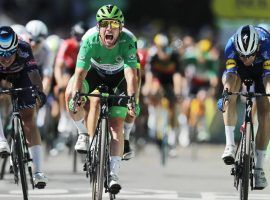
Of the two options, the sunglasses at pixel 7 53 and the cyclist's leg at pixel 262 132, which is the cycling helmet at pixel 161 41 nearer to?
the cyclist's leg at pixel 262 132

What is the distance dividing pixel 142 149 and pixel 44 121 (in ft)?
A: 8.64

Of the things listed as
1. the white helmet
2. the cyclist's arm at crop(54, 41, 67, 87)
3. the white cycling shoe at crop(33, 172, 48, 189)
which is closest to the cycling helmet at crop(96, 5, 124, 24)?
the white cycling shoe at crop(33, 172, 48, 189)

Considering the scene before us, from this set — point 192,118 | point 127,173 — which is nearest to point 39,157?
point 127,173

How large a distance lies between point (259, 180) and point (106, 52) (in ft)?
6.85

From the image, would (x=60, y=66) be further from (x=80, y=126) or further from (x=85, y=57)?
(x=85, y=57)

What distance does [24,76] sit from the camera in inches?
534

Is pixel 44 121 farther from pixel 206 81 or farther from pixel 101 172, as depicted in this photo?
pixel 101 172

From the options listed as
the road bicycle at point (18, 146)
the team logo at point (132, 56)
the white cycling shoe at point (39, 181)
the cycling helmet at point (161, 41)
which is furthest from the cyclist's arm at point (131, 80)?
the cycling helmet at point (161, 41)

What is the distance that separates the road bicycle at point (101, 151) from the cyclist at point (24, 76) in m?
0.58

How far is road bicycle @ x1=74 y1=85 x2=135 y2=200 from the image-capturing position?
12.7m

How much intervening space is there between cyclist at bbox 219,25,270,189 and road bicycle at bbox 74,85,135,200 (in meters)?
1.30

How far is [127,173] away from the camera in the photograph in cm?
1836

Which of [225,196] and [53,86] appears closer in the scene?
[225,196]

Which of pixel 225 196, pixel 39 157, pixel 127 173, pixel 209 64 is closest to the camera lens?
pixel 39 157
